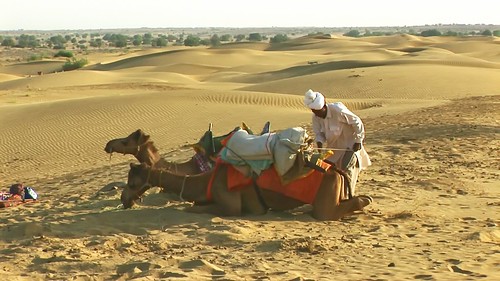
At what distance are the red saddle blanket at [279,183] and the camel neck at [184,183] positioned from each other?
1.02 feet

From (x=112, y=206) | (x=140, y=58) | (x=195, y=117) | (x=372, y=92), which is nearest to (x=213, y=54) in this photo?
(x=140, y=58)

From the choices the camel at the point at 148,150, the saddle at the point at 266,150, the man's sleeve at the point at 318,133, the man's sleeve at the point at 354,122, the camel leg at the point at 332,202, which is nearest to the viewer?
the saddle at the point at 266,150

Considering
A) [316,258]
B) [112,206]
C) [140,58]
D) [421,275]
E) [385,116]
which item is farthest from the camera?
[140,58]

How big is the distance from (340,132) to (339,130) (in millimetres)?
40

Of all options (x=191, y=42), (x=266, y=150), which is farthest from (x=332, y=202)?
(x=191, y=42)

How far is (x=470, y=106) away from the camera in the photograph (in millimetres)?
20000

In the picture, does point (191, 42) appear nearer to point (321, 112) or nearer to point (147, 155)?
point (147, 155)

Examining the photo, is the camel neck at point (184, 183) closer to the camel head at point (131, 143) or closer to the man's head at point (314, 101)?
the camel head at point (131, 143)

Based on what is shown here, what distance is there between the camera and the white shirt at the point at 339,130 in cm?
859

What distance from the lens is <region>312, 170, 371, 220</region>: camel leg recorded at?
308 inches

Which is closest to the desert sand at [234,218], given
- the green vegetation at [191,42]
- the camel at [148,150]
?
the camel at [148,150]

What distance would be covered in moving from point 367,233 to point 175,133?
41.8 ft

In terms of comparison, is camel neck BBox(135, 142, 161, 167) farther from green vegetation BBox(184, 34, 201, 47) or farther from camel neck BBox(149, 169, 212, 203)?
green vegetation BBox(184, 34, 201, 47)

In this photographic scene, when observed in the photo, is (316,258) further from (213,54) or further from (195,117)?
(213,54)
